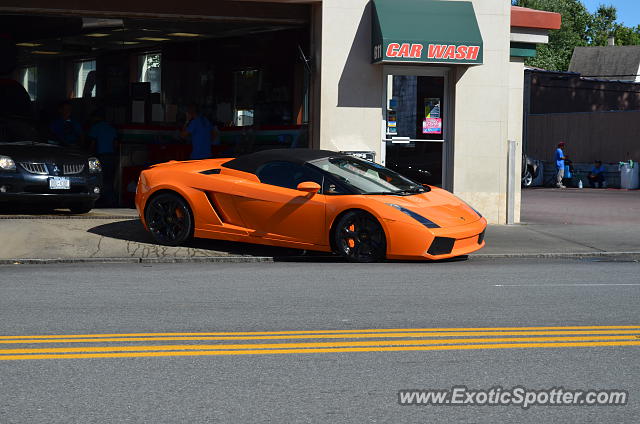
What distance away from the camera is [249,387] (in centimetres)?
567

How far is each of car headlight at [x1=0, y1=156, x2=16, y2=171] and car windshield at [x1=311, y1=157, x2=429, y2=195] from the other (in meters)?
5.09

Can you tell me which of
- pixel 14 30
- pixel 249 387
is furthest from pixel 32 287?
pixel 14 30

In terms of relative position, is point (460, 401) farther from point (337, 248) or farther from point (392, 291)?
point (337, 248)

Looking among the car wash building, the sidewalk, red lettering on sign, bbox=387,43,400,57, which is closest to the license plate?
the sidewalk

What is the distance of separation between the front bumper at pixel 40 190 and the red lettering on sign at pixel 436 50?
5909 mm

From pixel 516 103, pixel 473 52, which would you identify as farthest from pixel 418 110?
pixel 516 103

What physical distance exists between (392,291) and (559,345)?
2805mm

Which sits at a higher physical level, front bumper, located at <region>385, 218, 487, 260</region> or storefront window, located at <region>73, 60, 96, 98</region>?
storefront window, located at <region>73, 60, 96, 98</region>

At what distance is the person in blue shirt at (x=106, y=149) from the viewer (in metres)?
19.5

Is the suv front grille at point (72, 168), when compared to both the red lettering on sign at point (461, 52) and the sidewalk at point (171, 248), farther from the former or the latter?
the red lettering on sign at point (461, 52)

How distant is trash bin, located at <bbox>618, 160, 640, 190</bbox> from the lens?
34.2 m

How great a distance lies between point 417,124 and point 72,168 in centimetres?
617

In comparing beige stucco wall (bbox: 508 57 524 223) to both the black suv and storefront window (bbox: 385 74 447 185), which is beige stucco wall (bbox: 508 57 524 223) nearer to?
storefront window (bbox: 385 74 447 185)

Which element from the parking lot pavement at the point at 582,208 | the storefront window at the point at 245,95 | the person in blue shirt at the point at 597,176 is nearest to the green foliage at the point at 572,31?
the person in blue shirt at the point at 597,176
